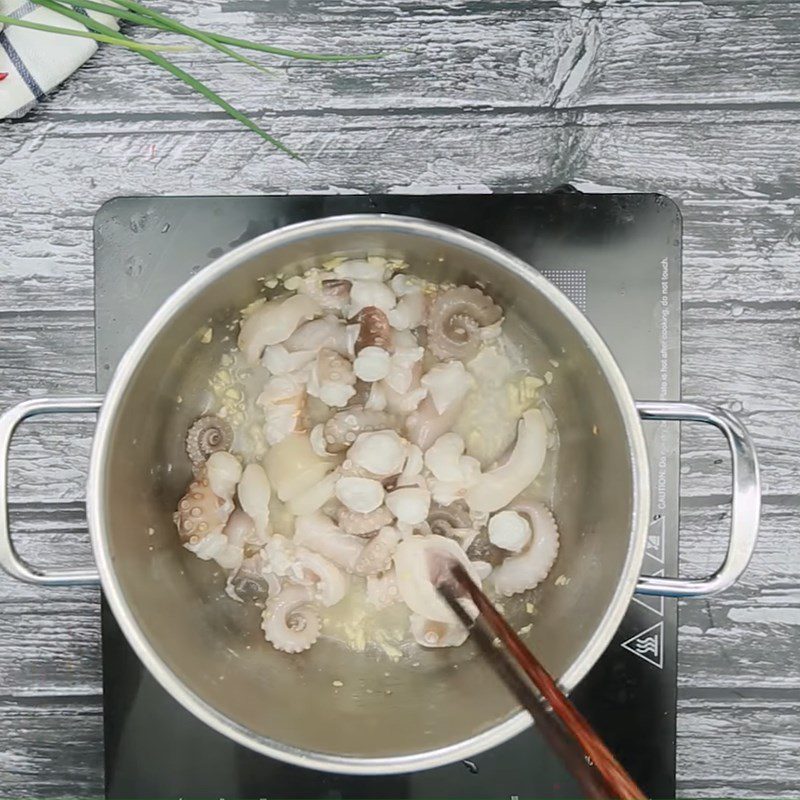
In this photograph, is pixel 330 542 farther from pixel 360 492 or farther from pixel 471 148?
pixel 471 148

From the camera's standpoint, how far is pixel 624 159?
867mm

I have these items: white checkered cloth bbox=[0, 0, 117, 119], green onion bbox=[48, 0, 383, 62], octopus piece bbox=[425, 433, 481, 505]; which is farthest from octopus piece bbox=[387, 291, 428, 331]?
white checkered cloth bbox=[0, 0, 117, 119]

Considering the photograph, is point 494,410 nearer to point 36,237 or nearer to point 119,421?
point 119,421

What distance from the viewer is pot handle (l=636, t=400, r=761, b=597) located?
66 centimetres

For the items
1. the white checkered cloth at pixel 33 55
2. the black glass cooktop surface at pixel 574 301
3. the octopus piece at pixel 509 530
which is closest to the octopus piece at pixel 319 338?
the black glass cooktop surface at pixel 574 301

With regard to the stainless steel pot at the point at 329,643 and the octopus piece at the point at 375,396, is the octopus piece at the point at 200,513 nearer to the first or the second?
the stainless steel pot at the point at 329,643

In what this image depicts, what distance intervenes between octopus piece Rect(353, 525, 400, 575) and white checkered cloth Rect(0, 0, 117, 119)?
0.55 m

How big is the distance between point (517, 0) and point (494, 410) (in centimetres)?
41

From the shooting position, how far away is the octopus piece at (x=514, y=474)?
80 centimetres

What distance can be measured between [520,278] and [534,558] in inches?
11.1

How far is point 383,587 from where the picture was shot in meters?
0.80

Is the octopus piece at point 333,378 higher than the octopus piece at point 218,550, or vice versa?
the octopus piece at point 333,378

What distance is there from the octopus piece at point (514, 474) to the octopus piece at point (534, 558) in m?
0.03

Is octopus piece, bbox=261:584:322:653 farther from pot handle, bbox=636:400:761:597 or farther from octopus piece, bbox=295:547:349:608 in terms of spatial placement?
pot handle, bbox=636:400:761:597
